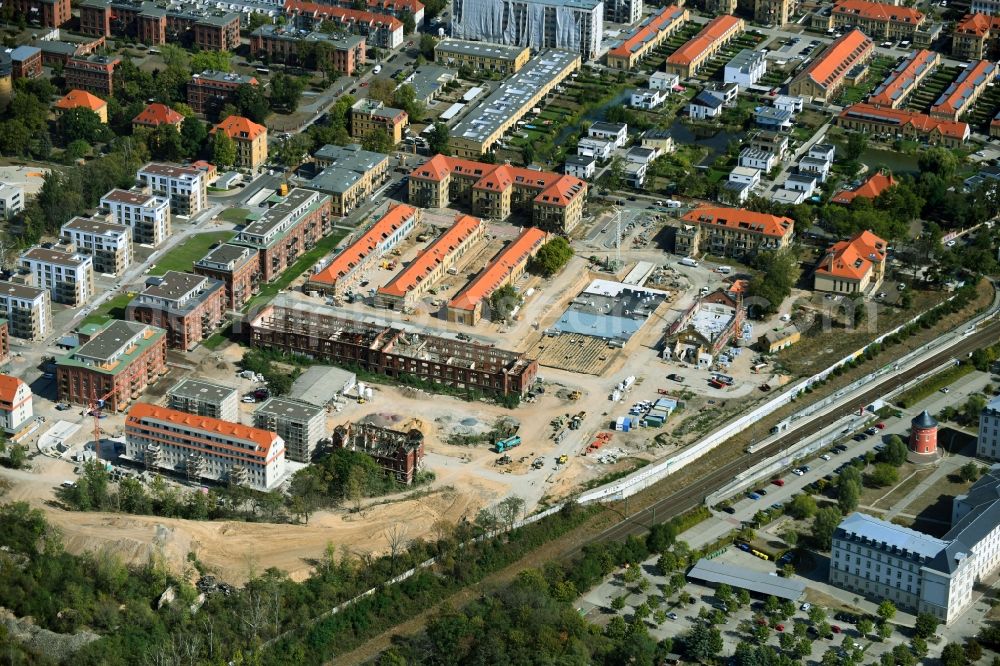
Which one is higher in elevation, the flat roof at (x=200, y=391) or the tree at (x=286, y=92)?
the tree at (x=286, y=92)

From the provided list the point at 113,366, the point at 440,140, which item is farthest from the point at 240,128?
the point at 113,366

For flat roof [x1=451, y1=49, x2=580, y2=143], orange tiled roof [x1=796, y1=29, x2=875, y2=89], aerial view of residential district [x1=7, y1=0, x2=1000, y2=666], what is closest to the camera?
aerial view of residential district [x1=7, y1=0, x2=1000, y2=666]

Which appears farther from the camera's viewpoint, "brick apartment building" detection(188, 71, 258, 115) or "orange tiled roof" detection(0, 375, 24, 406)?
"brick apartment building" detection(188, 71, 258, 115)

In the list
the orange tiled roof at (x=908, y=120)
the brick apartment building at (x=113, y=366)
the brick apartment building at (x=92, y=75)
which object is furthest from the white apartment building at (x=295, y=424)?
the orange tiled roof at (x=908, y=120)

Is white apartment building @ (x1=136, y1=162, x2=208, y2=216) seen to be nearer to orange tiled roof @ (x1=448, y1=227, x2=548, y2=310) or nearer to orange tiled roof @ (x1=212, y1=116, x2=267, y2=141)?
orange tiled roof @ (x1=212, y1=116, x2=267, y2=141)

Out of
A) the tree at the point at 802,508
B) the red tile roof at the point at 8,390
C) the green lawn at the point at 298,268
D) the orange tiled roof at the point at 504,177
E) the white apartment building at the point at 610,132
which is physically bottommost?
the tree at the point at 802,508

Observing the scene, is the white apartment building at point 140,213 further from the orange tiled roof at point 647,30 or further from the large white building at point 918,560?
the large white building at point 918,560

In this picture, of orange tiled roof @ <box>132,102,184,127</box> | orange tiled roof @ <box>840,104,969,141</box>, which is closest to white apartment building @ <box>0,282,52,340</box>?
orange tiled roof @ <box>132,102,184,127</box>
